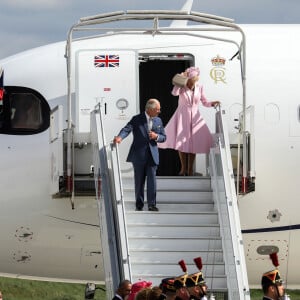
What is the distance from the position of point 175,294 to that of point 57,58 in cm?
825

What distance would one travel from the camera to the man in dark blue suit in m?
20.2

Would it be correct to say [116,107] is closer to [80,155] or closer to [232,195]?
[80,155]

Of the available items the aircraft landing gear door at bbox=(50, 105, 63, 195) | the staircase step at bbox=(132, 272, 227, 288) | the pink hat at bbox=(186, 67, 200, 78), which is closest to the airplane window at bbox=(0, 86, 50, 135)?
the aircraft landing gear door at bbox=(50, 105, 63, 195)

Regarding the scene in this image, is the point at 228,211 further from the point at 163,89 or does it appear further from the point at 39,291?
the point at 39,291

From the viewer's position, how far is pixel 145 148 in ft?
66.6

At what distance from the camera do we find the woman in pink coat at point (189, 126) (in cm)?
2120

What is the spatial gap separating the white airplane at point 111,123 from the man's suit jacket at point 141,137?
1228mm

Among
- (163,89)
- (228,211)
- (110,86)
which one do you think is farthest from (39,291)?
(228,211)

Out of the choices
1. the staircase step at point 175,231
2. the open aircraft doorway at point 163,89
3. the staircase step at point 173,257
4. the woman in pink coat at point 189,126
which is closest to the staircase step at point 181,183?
the woman in pink coat at point 189,126

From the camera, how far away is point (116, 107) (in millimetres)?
21734

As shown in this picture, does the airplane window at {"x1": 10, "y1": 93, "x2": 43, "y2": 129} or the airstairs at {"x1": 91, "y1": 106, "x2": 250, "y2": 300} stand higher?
the airplane window at {"x1": 10, "y1": 93, "x2": 43, "y2": 129}

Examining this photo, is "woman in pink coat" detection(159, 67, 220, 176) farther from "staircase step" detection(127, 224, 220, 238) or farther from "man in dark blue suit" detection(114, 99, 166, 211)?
"staircase step" detection(127, 224, 220, 238)

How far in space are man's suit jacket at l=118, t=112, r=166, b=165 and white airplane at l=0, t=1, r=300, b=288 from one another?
123 cm

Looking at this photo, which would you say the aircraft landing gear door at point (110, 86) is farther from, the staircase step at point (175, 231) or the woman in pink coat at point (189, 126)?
the staircase step at point (175, 231)
